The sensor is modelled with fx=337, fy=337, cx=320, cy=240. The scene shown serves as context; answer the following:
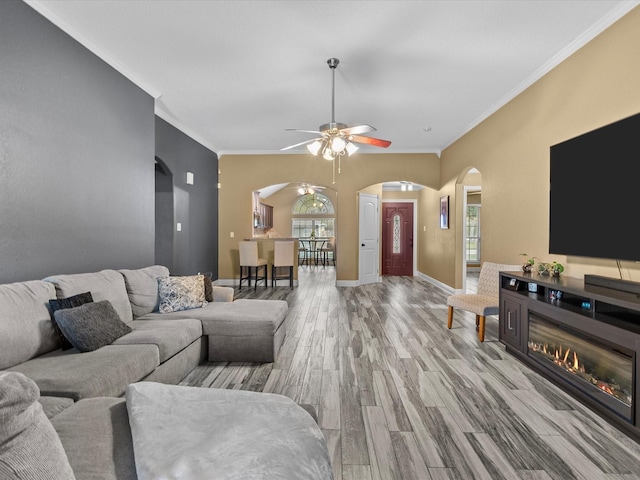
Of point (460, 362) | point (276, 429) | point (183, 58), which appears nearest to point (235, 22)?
point (183, 58)

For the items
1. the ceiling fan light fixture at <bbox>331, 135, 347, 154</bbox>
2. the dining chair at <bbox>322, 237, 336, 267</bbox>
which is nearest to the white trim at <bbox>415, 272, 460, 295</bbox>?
the dining chair at <bbox>322, 237, 336, 267</bbox>

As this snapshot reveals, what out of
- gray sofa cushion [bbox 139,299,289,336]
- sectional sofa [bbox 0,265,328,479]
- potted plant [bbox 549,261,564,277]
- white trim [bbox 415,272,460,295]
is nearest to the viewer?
sectional sofa [bbox 0,265,328,479]

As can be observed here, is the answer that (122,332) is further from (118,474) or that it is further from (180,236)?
(180,236)

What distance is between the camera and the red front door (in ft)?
30.5

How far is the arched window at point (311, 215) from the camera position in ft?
41.1

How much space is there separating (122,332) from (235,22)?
2628 millimetres

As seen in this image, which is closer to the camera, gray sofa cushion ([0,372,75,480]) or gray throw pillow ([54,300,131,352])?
gray sofa cushion ([0,372,75,480])

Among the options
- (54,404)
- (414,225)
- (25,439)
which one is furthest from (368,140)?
(414,225)

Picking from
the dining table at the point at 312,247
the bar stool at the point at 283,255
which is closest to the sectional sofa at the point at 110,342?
the bar stool at the point at 283,255

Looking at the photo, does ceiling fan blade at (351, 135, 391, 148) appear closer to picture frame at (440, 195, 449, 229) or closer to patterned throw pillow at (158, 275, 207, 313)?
patterned throw pillow at (158, 275, 207, 313)

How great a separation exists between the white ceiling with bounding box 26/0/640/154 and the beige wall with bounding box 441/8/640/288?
186 mm

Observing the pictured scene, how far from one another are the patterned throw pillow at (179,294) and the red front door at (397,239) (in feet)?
22.1

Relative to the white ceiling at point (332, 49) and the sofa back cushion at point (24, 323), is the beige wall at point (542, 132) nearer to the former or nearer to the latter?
the white ceiling at point (332, 49)

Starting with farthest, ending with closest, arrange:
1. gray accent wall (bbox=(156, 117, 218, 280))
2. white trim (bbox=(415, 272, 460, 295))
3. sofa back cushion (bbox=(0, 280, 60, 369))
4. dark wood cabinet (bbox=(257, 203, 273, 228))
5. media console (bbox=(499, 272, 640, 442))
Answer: dark wood cabinet (bbox=(257, 203, 273, 228)) < white trim (bbox=(415, 272, 460, 295)) < gray accent wall (bbox=(156, 117, 218, 280)) < media console (bbox=(499, 272, 640, 442)) < sofa back cushion (bbox=(0, 280, 60, 369))
